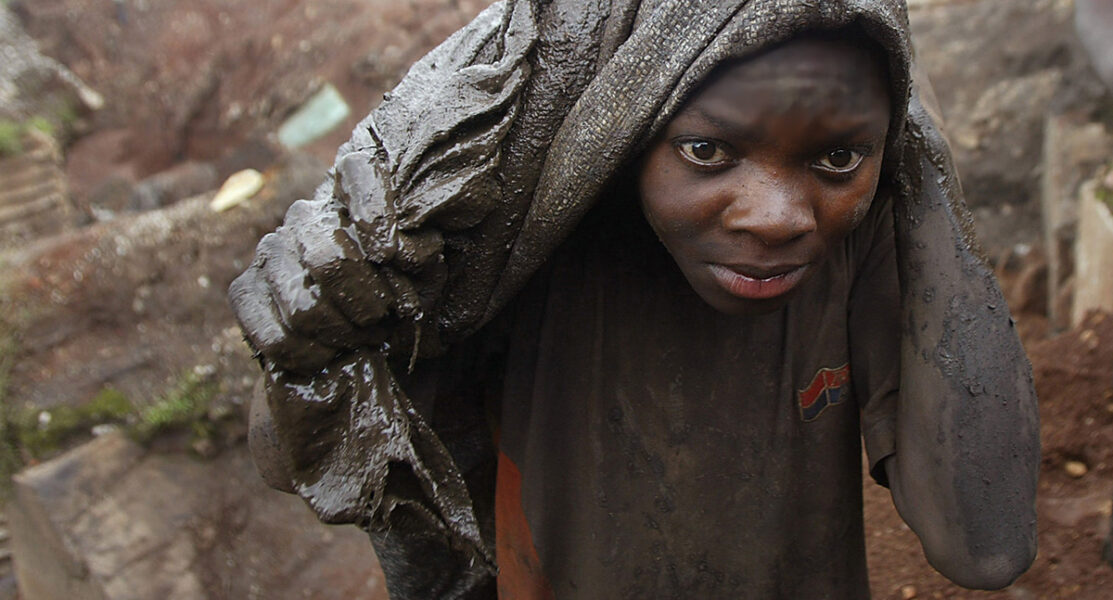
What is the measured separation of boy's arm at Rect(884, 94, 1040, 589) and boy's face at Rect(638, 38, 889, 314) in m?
0.21

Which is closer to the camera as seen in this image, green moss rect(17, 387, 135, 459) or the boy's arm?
the boy's arm

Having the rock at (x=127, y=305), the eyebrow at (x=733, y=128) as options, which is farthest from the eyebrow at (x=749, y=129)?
the rock at (x=127, y=305)

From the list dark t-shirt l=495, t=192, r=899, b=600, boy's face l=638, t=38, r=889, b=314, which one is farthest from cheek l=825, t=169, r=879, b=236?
dark t-shirt l=495, t=192, r=899, b=600

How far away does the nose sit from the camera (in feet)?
3.76

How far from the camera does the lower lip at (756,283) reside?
123cm

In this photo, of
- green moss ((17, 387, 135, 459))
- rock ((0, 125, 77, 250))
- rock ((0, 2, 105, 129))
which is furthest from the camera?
rock ((0, 2, 105, 129))

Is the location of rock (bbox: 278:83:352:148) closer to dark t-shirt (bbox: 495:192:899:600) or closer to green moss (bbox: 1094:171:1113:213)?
green moss (bbox: 1094:171:1113:213)

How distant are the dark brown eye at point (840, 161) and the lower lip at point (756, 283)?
0.45ft

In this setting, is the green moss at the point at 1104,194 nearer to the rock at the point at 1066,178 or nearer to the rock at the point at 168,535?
the rock at the point at 1066,178

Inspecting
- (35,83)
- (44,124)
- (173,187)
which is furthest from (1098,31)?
(35,83)

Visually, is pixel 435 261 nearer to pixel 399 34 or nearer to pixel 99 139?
pixel 399 34

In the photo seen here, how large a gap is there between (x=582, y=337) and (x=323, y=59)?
18.9 feet

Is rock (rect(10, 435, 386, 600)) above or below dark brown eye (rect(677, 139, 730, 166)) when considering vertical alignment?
below

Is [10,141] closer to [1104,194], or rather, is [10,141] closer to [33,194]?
[33,194]
